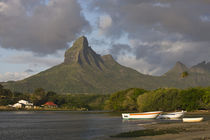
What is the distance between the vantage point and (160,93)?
476 ft

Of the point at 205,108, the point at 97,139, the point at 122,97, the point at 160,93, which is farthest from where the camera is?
the point at 122,97

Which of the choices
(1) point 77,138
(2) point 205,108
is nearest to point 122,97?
(2) point 205,108

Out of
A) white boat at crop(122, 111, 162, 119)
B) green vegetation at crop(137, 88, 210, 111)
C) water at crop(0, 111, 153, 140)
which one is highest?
green vegetation at crop(137, 88, 210, 111)

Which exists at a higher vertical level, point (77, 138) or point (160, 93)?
point (160, 93)

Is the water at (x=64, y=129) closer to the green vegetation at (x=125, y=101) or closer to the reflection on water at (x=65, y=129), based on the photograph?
the reflection on water at (x=65, y=129)

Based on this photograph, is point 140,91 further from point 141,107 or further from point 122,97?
point 141,107

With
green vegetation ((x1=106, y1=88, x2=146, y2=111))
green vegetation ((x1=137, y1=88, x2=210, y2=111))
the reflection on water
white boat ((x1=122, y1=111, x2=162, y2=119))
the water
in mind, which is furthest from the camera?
green vegetation ((x1=106, y1=88, x2=146, y2=111))

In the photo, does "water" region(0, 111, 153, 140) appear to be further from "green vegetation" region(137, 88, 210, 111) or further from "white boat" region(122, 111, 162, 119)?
"green vegetation" region(137, 88, 210, 111)

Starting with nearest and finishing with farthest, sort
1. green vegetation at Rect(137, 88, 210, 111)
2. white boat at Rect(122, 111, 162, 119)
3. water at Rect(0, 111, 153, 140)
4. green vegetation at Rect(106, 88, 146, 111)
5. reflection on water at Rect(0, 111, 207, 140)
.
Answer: water at Rect(0, 111, 153, 140) < reflection on water at Rect(0, 111, 207, 140) < white boat at Rect(122, 111, 162, 119) < green vegetation at Rect(137, 88, 210, 111) < green vegetation at Rect(106, 88, 146, 111)

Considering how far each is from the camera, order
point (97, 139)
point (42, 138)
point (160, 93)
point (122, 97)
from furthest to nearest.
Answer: point (122, 97), point (160, 93), point (42, 138), point (97, 139)

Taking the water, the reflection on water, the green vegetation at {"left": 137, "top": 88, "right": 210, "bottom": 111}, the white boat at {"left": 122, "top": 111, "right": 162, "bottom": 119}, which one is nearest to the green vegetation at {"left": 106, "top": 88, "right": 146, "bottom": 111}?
the green vegetation at {"left": 137, "top": 88, "right": 210, "bottom": 111}

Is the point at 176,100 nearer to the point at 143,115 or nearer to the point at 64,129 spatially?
the point at 143,115

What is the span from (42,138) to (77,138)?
5.99 metres

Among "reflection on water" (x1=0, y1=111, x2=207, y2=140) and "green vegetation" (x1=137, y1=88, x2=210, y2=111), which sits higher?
"green vegetation" (x1=137, y1=88, x2=210, y2=111)
